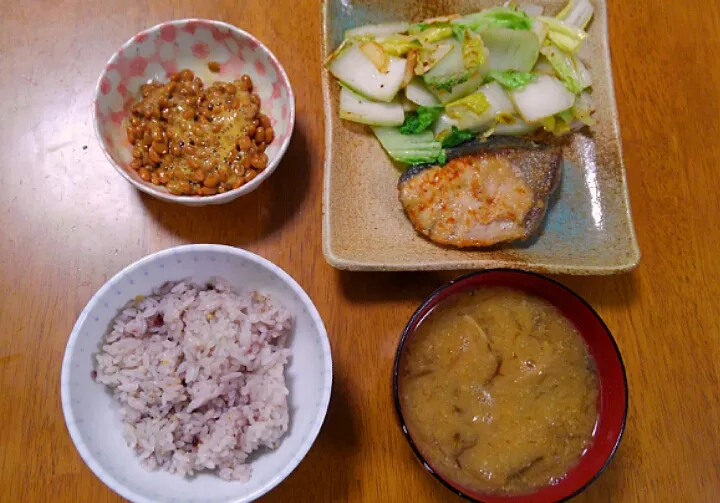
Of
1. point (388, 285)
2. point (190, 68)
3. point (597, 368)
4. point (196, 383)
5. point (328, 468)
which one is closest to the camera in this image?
point (196, 383)

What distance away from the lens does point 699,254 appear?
6.69ft

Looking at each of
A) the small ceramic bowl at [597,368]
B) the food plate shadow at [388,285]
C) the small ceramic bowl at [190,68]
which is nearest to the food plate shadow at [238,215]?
the small ceramic bowl at [190,68]

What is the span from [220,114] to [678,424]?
6.06ft

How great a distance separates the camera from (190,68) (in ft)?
6.82

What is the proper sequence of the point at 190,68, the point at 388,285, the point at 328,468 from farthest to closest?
the point at 190,68
the point at 388,285
the point at 328,468

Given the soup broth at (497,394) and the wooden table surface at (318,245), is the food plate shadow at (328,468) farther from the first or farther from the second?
the soup broth at (497,394)

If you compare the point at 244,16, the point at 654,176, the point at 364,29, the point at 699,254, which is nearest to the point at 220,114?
the point at 244,16

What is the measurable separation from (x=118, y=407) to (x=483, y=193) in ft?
4.34

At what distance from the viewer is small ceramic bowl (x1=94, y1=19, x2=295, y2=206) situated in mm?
1850

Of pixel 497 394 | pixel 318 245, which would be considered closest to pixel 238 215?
pixel 318 245

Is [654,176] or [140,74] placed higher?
[140,74]

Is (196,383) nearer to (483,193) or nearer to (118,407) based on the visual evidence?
(118,407)

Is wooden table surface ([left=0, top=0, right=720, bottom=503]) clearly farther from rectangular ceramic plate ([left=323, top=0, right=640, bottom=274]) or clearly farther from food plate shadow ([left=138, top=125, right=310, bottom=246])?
rectangular ceramic plate ([left=323, top=0, right=640, bottom=274])

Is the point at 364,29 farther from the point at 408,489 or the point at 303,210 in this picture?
the point at 408,489
